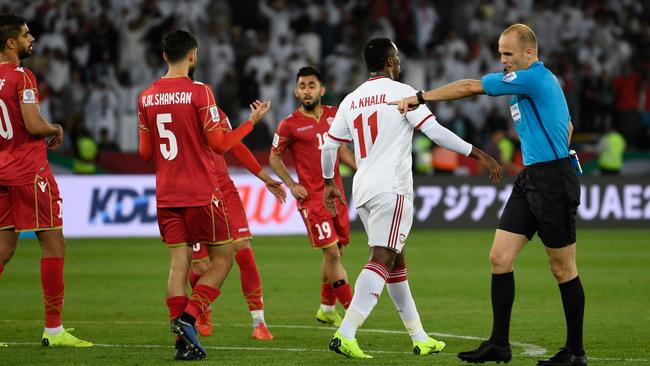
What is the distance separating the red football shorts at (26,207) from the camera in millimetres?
9273

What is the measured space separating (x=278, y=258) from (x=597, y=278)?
5.21 m

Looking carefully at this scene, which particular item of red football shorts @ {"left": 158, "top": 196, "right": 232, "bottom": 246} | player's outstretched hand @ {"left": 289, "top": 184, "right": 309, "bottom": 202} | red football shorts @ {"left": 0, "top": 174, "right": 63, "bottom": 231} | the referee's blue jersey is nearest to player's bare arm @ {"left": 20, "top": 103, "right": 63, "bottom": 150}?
red football shorts @ {"left": 0, "top": 174, "right": 63, "bottom": 231}

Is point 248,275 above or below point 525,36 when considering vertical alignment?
below

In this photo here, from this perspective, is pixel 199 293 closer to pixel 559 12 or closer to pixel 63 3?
pixel 63 3

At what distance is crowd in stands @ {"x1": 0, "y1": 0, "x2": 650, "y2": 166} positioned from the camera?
2484cm

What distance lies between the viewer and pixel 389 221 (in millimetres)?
8781

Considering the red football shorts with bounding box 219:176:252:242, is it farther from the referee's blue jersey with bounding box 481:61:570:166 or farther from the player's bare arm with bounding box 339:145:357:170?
the referee's blue jersey with bounding box 481:61:570:166

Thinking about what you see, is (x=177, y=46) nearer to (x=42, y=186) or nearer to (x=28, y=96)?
(x=28, y=96)

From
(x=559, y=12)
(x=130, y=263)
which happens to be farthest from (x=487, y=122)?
(x=130, y=263)

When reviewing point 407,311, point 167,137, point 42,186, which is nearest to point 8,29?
point 42,186

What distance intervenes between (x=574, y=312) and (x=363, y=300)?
1510 mm

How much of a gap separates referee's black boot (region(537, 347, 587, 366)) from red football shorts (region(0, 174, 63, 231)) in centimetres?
399

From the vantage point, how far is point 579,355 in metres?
8.20

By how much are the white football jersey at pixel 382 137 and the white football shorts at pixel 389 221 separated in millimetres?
60
